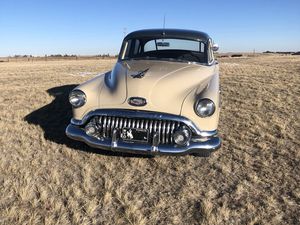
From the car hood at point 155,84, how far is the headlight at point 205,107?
0.25 meters

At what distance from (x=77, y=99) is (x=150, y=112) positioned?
120 cm

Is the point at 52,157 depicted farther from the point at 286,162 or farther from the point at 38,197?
the point at 286,162

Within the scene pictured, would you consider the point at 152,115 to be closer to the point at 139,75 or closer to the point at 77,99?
the point at 139,75

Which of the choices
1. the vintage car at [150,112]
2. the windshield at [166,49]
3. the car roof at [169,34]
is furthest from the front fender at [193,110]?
the car roof at [169,34]

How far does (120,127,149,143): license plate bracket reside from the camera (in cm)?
462

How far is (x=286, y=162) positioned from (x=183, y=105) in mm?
1892

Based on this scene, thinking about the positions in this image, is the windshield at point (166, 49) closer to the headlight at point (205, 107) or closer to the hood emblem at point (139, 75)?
the hood emblem at point (139, 75)

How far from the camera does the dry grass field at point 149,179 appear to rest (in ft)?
12.2

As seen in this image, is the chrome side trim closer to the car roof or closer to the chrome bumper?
the chrome bumper

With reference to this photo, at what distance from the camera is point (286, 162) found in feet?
17.2

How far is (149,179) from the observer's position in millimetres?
4648

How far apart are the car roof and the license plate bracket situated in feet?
9.32

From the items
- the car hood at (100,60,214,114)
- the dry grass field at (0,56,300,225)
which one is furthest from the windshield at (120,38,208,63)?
the dry grass field at (0,56,300,225)

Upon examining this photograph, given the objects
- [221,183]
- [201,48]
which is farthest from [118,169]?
[201,48]
